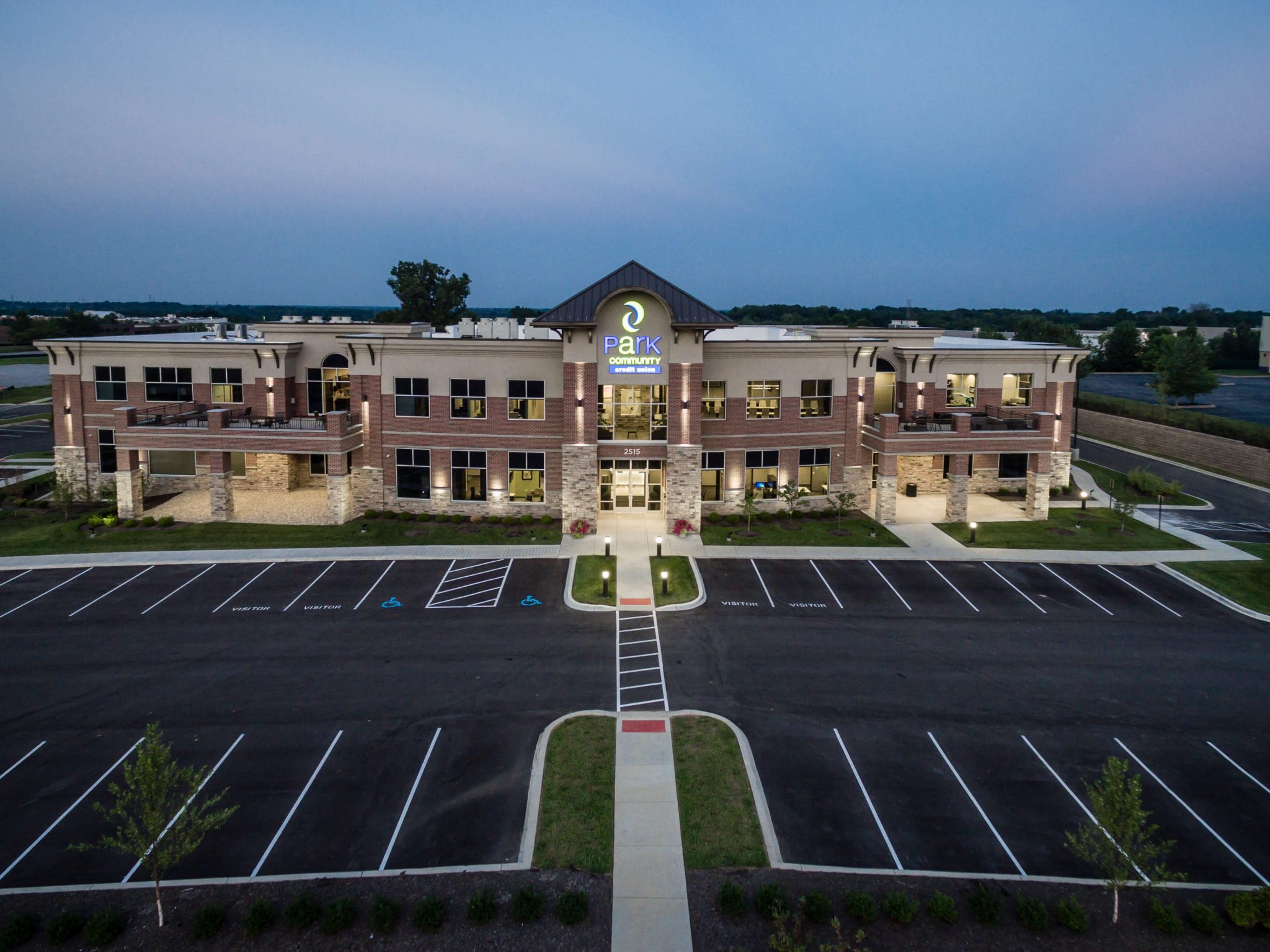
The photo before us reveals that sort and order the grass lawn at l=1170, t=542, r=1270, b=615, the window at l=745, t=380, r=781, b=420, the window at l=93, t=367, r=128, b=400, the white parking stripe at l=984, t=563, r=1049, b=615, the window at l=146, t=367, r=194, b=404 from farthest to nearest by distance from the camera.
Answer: the window at l=93, t=367, r=128, b=400 → the window at l=146, t=367, r=194, b=404 → the window at l=745, t=380, r=781, b=420 → the grass lawn at l=1170, t=542, r=1270, b=615 → the white parking stripe at l=984, t=563, r=1049, b=615

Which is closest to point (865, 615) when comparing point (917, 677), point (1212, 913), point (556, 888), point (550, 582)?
point (917, 677)

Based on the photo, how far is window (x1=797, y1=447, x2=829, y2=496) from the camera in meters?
40.0

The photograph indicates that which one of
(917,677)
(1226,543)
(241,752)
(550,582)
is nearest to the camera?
(241,752)

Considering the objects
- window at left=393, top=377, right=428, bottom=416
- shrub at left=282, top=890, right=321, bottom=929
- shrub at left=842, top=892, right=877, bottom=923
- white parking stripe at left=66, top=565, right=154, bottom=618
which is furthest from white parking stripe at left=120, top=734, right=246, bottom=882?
window at left=393, top=377, right=428, bottom=416

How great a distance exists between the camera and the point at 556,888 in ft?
43.3

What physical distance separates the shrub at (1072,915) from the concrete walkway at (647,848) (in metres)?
6.15

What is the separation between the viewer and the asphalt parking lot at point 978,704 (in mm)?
14883

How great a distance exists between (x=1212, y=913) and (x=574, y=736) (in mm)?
12358

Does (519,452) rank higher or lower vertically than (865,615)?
higher

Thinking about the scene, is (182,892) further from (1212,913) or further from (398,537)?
(398,537)

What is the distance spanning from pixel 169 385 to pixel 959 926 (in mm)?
43523

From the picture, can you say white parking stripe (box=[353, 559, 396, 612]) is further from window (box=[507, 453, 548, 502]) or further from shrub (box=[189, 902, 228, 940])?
shrub (box=[189, 902, 228, 940])

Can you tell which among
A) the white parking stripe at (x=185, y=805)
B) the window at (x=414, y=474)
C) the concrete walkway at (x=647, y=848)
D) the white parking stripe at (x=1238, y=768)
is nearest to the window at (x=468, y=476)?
the window at (x=414, y=474)

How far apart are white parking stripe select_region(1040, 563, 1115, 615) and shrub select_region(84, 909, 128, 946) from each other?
28931 mm
